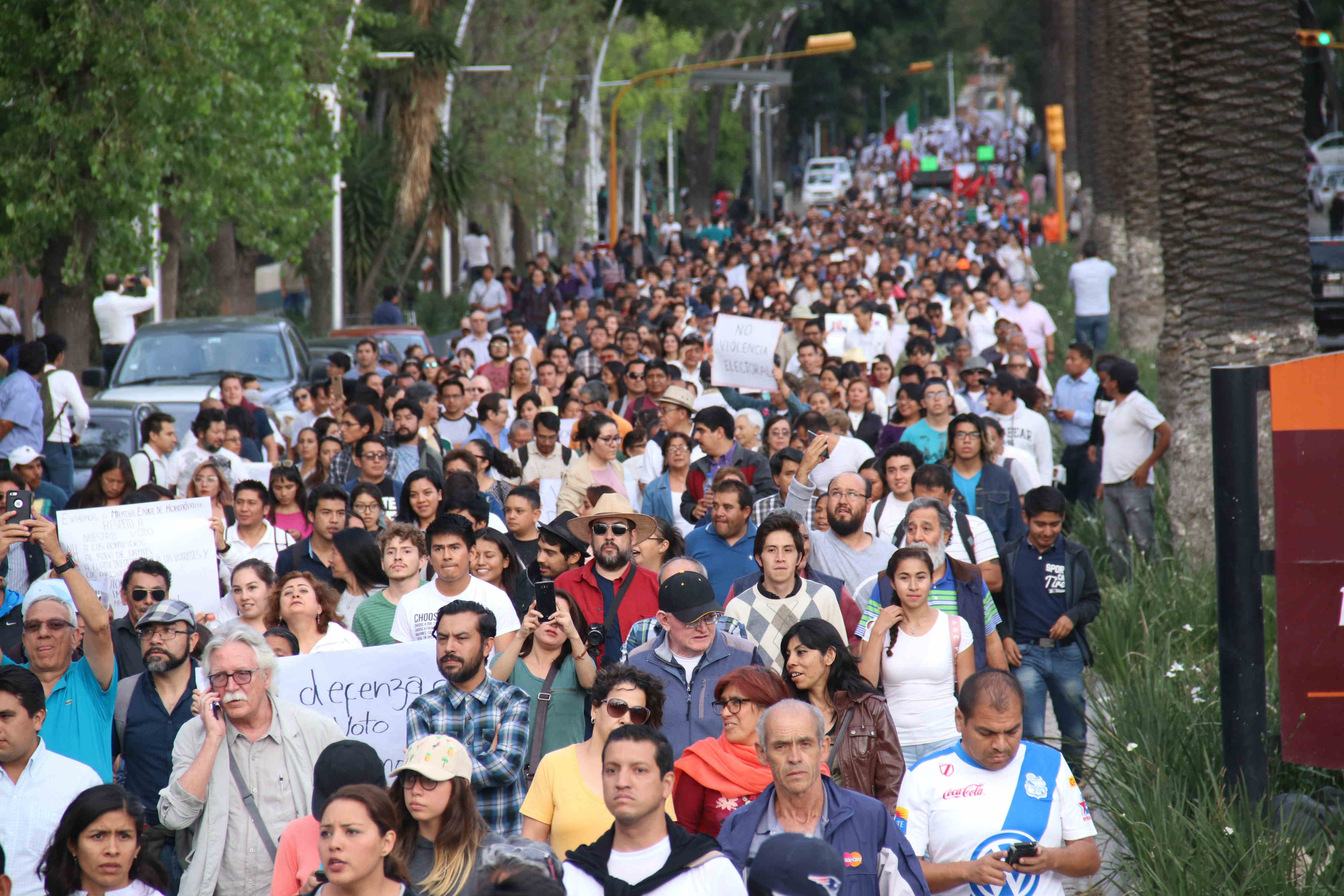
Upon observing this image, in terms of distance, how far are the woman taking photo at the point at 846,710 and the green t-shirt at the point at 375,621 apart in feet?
7.38

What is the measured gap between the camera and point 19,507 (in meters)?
7.60

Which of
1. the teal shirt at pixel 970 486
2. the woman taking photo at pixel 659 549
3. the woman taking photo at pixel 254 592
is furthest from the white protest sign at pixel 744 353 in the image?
→ the woman taking photo at pixel 254 592

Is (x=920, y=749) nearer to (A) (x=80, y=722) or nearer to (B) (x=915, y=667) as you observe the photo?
(B) (x=915, y=667)

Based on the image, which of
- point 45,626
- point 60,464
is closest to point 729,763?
point 45,626

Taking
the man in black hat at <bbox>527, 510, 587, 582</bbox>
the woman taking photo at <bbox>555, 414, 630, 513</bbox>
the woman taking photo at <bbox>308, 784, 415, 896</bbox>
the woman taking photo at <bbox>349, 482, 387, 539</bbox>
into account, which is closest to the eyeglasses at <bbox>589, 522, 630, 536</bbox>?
the man in black hat at <bbox>527, 510, 587, 582</bbox>

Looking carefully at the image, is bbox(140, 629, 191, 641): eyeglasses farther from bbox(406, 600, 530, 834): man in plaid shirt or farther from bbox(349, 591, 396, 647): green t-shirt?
bbox(349, 591, 396, 647): green t-shirt

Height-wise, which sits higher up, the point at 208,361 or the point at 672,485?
the point at 208,361

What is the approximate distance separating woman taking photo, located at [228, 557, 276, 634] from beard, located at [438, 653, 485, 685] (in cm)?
180

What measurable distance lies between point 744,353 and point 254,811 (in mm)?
9254

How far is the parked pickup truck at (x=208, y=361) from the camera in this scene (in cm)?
1628

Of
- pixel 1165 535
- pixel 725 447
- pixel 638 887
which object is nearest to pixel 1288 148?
pixel 1165 535

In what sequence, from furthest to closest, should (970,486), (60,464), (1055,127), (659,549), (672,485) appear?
(1055,127) → (60,464) → (672,485) → (970,486) → (659,549)

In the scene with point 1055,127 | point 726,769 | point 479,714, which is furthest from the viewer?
point 1055,127

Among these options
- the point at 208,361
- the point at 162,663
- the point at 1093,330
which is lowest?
the point at 162,663
